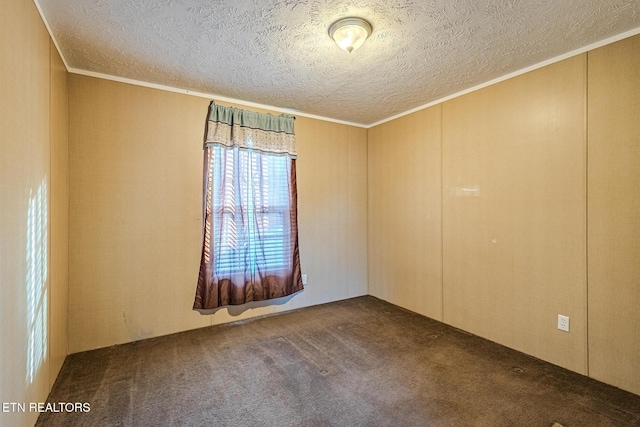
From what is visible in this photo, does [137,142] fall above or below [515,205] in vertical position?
above

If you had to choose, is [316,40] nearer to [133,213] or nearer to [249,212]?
[249,212]

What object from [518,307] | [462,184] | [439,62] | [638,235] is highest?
[439,62]

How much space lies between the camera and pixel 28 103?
164cm

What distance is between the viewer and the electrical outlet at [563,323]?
2.35 meters

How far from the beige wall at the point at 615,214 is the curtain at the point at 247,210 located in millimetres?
2696

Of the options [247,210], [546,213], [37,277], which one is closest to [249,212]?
[247,210]

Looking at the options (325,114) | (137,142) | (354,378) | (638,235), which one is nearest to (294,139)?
(325,114)

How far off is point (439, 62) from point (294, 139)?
1773 mm

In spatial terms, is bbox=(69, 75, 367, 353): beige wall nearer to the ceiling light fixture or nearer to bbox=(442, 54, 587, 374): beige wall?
the ceiling light fixture

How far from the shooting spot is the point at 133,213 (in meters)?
2.82

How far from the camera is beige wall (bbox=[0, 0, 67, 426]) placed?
1.37m

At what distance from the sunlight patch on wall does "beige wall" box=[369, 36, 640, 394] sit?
3370 mm

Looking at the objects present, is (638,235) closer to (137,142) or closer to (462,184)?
(462,184)

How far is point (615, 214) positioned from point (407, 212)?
6.25ft
